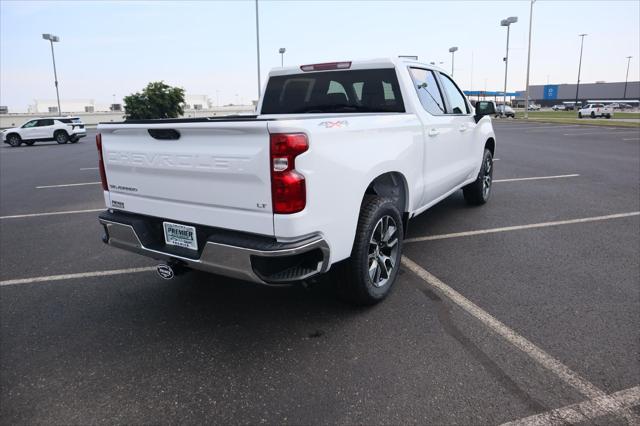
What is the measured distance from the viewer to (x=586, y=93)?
116688 mm

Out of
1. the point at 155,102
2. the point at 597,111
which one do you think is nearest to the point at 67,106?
the point at 155,102

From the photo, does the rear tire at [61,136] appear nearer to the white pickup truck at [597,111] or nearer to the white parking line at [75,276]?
the white parking line at [75,276]

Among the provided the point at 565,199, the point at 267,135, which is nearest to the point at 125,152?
the point at 267,135

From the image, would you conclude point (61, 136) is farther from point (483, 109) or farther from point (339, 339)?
point (339, 339)

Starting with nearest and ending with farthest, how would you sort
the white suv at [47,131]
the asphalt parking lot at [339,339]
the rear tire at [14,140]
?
the asphalt parking lot at [339,339] → the rear tire at [14,140] → the white suv at [47,131]

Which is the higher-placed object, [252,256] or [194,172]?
[194,172]

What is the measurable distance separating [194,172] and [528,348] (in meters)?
2.46

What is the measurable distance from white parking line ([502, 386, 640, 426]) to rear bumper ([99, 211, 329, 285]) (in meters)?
1.37

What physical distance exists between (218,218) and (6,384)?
1605 millimetres

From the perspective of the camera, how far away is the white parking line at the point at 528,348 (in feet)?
8.27

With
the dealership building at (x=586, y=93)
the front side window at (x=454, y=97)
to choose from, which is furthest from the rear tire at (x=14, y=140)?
the dealership building at (x=586, y=93)

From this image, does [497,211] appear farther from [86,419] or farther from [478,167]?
[86,419]

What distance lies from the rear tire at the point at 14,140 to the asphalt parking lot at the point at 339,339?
80.3 ft

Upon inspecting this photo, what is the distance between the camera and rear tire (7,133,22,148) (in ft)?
84.0
